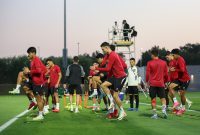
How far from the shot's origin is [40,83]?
1245 centimetres

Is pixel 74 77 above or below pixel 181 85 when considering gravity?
above

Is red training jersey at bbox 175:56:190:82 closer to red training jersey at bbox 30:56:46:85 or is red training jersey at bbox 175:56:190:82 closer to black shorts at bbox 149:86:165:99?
black shorts at bbox 149:86:165:99

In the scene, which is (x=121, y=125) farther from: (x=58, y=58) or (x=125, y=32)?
(x=58, y=58)

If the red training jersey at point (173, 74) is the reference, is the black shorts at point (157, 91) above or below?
below

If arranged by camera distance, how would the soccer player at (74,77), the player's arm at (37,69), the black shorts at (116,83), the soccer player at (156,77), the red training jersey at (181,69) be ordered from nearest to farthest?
the player's arm at (37,69) → the black shorts at (116,83) → the soccer player at (156,77) → the red training jersey at (181,69) → the soccer player at (74,77)

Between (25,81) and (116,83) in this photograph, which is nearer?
(116,83)

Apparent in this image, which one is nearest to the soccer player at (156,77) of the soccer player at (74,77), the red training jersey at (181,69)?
the red training jersey at (181,69)

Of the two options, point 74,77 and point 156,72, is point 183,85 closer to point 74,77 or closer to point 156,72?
point 156,72

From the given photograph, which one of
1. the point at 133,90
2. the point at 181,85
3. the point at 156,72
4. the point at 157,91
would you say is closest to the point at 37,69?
the point at 156,72

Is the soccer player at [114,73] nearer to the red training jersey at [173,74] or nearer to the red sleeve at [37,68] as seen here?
the red sleeve at [37,68]

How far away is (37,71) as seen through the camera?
479 inches

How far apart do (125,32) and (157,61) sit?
30.5 meters

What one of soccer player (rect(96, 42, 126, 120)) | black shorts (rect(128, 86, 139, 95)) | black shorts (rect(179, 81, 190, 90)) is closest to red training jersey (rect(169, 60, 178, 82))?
black shorts (rect(179, 81, 190, 90))

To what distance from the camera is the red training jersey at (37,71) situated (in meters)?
12.2
